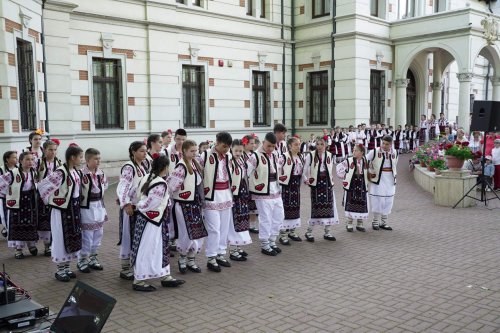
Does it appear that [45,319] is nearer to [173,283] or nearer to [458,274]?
[173,283]

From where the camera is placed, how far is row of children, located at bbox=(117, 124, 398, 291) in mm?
5953

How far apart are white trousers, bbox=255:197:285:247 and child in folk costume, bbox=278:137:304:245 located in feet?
1.42

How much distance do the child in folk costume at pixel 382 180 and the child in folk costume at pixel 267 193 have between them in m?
2.62

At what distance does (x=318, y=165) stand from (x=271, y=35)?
14295mm

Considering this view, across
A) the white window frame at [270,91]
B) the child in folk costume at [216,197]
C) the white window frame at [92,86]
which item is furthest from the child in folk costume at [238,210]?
the white window frame at [270,91]

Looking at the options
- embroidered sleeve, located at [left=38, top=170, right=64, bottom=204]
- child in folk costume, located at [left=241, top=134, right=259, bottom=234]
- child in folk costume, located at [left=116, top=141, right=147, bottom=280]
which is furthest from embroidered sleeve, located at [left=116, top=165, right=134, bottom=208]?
child in folk costume, located at [left=241, top=134, right=259, bottom=234]

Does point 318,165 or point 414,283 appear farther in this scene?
point 318,165

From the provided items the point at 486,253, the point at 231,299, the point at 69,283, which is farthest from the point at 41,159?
the point at 486,253

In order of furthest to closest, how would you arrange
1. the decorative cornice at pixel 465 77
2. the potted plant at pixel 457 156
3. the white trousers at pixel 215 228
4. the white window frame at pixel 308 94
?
the white window frame at pixel 308 94 → the decorative cornice at pixel 465 77 → the potted plant at pixel 457 156 → the white trousers at pixel 215 228

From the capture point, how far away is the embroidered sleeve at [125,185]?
604cm

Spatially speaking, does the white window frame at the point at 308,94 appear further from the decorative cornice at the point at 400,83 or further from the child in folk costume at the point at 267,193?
the child in folk costume at the point at 267,193

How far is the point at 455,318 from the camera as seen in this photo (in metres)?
5.05

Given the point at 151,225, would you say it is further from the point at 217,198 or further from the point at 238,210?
the point at 238,210

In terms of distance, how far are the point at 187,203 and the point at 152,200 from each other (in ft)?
2.74
